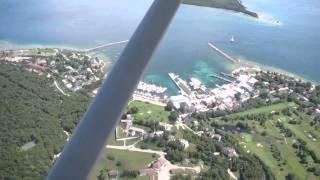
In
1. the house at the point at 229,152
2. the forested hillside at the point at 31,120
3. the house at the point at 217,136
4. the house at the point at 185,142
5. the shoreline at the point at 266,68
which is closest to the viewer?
the forested hillside at the point at 31,120

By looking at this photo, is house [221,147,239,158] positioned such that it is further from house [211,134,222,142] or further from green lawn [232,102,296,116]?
green lawn [232,102,296,116]

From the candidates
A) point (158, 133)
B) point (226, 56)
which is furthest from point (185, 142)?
point (226, 56)

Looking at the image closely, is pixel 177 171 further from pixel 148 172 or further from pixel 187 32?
pixel 187 32

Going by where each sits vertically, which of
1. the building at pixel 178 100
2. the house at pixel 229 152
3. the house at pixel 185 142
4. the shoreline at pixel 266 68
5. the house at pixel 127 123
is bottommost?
the house at pixel 229 152

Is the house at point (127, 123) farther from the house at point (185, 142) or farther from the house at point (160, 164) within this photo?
the house at point (160, 164)

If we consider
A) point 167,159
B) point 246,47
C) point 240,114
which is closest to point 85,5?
point 246,47

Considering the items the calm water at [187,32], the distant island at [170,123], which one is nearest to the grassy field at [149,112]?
the distant island at [170,123]

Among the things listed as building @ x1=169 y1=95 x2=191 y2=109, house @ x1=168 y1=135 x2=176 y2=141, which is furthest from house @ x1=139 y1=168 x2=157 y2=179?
building @ x1=169 y1=95 x2=191 y2=109
